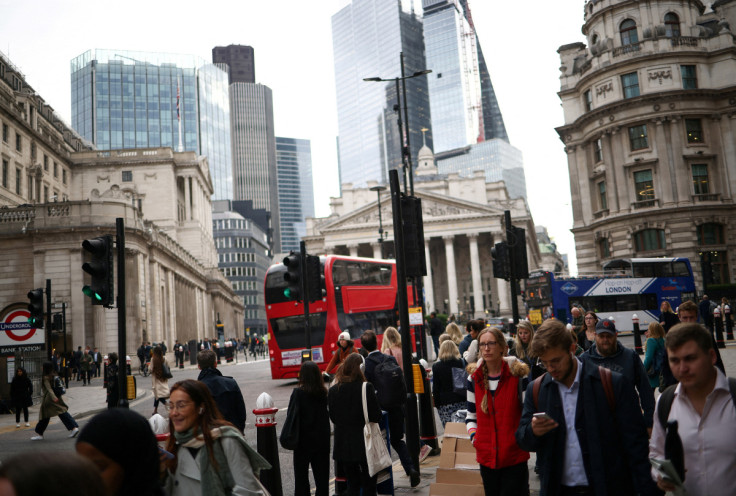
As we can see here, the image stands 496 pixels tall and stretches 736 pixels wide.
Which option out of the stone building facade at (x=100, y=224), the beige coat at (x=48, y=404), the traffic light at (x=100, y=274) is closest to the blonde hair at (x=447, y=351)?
the traffic light at (x=100, y=274)

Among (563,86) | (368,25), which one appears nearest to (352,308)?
(563,86)

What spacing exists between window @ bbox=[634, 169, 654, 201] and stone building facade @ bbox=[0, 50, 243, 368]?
3219 cm

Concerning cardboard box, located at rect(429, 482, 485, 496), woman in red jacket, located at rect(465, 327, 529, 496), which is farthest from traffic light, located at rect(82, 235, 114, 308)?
woman in red jacket, located at rect(465, 327, 529, 496)

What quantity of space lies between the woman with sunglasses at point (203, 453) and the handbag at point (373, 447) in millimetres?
2348

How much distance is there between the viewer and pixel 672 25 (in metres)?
45.4

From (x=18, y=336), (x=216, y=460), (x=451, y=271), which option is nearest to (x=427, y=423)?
(x=216, y=460)

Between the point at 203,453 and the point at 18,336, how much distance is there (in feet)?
56.9

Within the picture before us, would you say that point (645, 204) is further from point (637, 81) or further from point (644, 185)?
point (637, 81)

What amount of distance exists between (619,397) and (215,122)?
14162cm

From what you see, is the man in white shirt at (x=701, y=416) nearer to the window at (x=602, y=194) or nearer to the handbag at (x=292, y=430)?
the handbag at (x=292, y=430)

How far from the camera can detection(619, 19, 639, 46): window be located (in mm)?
45194

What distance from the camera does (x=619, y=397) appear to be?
3.97 meters

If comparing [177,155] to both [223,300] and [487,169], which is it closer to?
[223,300]

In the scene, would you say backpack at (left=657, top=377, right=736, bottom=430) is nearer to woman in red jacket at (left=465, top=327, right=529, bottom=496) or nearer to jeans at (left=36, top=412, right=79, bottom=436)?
woman in red jacket at (left=465, top=327, right=529, bottom=496)
